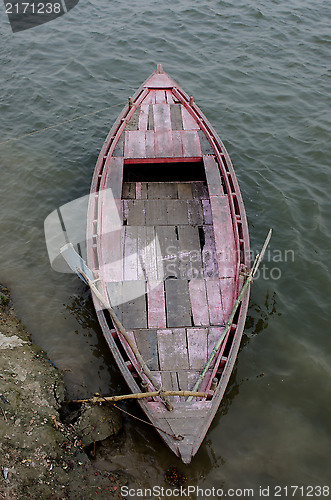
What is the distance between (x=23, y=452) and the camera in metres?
5.84

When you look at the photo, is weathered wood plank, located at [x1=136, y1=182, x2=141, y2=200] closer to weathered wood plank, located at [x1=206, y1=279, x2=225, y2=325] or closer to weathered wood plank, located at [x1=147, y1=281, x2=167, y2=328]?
weathered wood plank, located at [x1=147, y1=281, x2=167, y2=328]

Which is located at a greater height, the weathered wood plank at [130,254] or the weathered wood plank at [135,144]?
the weathered wood plank at [135,144]

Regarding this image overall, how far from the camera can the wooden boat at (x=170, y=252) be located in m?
6.61

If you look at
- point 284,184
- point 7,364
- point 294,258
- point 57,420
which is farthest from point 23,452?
point 284,184

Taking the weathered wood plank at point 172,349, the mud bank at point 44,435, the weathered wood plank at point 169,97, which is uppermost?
the weathered wood plank at point 169,97

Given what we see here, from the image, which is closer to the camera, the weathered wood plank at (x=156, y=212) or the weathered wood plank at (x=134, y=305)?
the weathered wood plank at (x=134, y=305)

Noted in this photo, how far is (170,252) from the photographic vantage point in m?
8.65

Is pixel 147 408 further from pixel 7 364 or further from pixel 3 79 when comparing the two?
pixel 3 79

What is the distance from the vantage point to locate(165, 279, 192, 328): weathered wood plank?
742 cm

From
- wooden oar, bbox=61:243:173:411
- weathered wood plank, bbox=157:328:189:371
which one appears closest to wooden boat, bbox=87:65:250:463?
weathered wood plank, bbox=157:328:189:371

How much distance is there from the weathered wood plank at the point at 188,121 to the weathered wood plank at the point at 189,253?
3265 mm

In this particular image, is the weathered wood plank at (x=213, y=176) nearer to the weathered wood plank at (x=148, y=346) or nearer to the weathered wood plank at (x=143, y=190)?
the weathered wood plank at (x=143, y=190)

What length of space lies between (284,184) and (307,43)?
9.50 meters

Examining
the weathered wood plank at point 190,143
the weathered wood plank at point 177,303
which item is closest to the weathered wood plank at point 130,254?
the weathered wood plank at point 177,303
